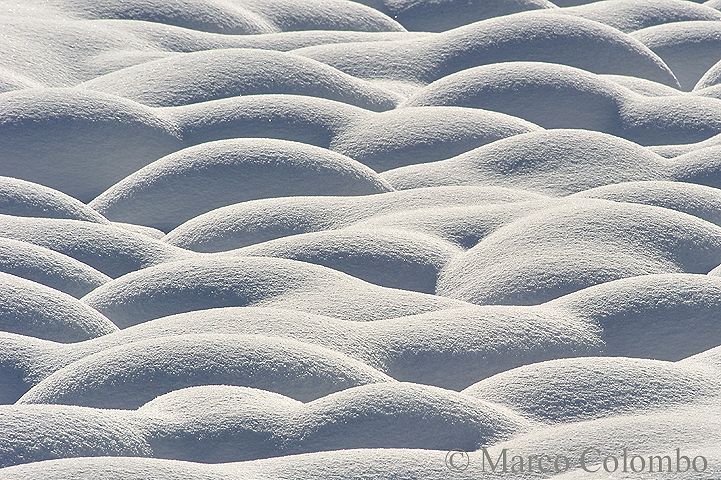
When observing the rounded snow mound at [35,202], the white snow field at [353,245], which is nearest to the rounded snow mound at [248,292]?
the white snow field at [353,245]

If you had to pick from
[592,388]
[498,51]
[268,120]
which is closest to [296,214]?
[268,120]

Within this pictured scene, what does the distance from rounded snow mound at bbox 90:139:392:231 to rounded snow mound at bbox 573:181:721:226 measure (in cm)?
30

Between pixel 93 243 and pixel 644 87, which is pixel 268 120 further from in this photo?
pixel 644 87

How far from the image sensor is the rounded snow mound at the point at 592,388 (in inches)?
43.5

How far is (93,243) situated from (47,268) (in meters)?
0.10

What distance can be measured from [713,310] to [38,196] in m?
0.79

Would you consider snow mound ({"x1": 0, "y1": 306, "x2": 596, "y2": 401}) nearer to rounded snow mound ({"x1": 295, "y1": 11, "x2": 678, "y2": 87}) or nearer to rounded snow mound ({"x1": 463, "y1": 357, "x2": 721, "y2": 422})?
rounded snow mound ({"x1": 463, "y1": 357, "x2": 721, "y2": 422})

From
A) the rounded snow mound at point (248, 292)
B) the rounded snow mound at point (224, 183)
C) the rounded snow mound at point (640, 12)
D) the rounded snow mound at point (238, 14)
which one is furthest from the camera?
the rounded snow mound at point (640, 12)

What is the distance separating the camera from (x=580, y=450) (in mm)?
1013

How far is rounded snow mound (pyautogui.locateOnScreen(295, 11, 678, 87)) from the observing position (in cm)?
221

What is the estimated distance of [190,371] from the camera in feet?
3.75

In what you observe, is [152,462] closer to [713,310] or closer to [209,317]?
[209,317]

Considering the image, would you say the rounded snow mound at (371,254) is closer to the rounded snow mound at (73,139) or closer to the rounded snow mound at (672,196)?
the rounded snow mound at (672,196)

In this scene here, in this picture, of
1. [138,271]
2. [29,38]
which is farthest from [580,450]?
[29,38]
